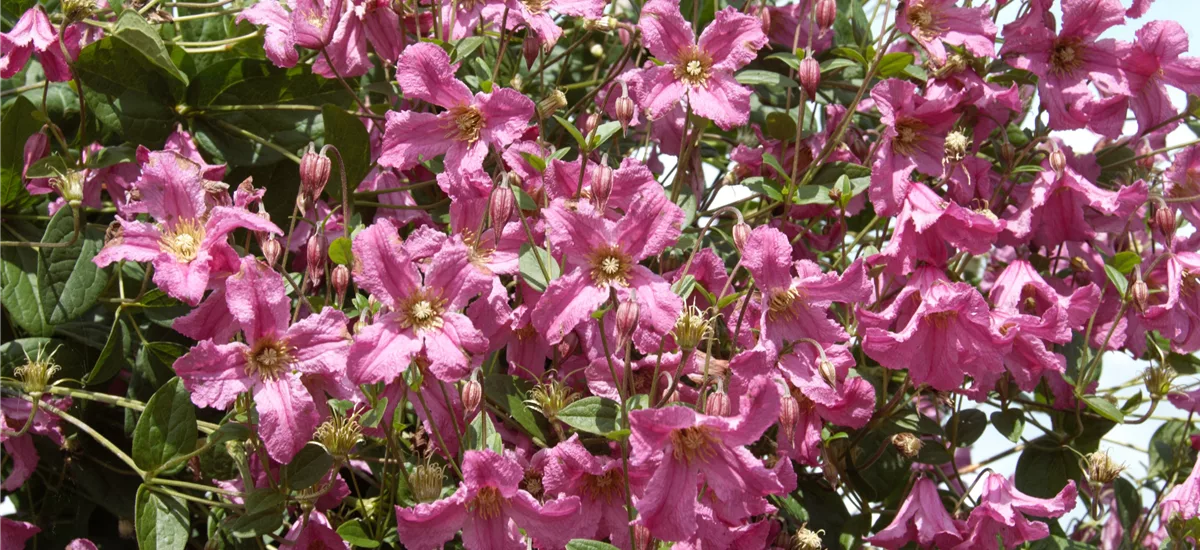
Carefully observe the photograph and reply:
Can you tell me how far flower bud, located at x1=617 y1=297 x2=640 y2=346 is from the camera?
1.08m

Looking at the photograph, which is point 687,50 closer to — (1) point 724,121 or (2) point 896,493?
(1) point 724,121

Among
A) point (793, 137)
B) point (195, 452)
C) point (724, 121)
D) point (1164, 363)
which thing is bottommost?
point (1164, 363)

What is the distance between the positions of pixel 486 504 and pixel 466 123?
1.47 feet

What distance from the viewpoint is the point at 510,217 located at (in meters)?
1.23

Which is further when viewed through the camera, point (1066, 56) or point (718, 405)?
point (1066, 56)

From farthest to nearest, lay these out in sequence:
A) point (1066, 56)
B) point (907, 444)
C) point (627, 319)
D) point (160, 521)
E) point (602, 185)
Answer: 1. point (1066, 56)
2. point (907, 444)
3. point (160, 521)
4. point (602, 185)
5. point (627, 319)

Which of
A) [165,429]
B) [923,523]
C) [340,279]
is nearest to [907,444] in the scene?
[923,523]

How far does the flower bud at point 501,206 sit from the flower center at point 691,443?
276mm

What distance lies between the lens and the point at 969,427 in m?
1.56

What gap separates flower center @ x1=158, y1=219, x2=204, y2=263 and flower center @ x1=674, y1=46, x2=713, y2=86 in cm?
57

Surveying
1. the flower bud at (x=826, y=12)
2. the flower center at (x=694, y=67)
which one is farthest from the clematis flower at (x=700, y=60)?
the flower bud at (x=826, y=12)

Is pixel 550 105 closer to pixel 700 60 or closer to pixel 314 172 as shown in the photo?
pixel 700 60

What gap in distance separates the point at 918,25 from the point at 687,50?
329 millimetres

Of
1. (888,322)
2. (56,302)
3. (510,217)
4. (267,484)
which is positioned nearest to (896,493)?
(888,322)
